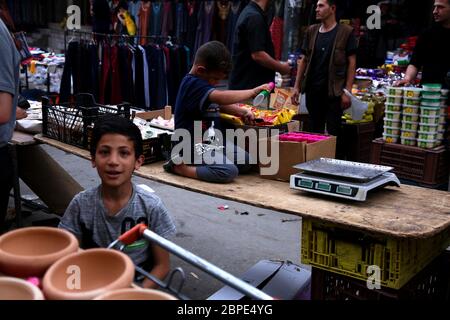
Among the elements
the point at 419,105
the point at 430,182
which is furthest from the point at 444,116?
the point at 430,182

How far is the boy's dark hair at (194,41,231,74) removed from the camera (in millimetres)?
3078

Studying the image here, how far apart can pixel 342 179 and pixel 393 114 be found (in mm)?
2738

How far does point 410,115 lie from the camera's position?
193 inches

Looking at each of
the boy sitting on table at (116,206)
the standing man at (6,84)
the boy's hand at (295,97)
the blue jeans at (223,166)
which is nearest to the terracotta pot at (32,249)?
the boy sitting on table at (116,206)

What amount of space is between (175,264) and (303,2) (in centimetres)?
575

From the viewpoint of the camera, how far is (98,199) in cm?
229

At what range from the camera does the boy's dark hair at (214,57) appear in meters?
3.08

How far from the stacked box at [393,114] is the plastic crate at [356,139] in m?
0.68

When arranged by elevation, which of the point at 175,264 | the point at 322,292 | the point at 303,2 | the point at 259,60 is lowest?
the point at 175,264

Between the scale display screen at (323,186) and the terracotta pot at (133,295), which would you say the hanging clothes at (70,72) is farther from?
the terracotta pot at (133,295)

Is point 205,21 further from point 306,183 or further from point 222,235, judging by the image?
point 306,183

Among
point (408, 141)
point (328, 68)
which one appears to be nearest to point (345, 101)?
point (328, 68)

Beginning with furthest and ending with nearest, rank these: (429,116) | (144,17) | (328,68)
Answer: (144,17), (328,68), (429,116)
